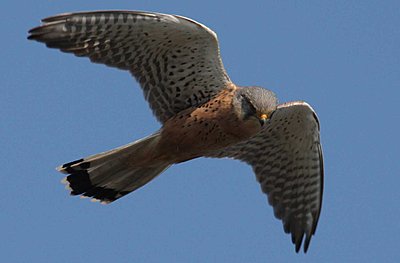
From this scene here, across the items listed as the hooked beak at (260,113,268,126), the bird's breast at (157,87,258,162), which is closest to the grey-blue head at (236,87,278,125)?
the hooked beak at (260,113,268,126)

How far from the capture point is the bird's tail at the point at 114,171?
32.5ft

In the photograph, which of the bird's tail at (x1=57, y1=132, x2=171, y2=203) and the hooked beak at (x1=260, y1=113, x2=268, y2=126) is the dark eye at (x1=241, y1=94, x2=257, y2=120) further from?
the bird's tail at (x1=57, y1=132, x2=171, y2=203)

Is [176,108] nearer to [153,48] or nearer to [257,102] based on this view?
[153,48]

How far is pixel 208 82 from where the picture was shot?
9922 mm

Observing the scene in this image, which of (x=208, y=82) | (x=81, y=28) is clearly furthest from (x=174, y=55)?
(x=81, y=28)

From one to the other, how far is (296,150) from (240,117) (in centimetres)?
153

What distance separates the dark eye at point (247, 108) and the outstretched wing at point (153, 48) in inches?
16.9

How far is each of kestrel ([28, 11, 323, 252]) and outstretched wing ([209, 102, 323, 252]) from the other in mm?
14

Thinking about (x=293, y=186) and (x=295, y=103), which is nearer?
(x=295, y=103)

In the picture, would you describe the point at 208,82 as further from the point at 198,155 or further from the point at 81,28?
the point at 81,28

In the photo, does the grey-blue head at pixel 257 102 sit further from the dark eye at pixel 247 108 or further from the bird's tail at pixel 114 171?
the bird's tail at pixel 114 171

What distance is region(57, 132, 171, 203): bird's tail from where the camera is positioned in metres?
9.91

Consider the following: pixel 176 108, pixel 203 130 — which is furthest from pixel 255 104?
pixel 176 108

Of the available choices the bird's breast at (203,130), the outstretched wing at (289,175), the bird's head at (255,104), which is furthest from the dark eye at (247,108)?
the outstretched wing at (289,175)
